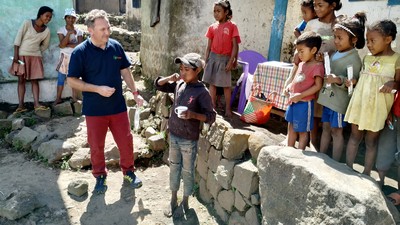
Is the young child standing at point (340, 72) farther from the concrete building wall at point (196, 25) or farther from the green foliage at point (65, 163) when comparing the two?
the green foliage at point (65, 163)

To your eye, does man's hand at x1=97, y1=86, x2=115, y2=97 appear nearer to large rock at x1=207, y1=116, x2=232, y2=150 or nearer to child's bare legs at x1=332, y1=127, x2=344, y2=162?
large rock at x1=207, y1=116, x2=232, y2=150

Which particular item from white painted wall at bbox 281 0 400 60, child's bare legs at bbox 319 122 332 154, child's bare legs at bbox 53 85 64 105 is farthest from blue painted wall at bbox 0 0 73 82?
child's bare legs at bbox 319 122 332 154

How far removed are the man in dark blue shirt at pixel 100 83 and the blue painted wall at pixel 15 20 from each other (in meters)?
3.17

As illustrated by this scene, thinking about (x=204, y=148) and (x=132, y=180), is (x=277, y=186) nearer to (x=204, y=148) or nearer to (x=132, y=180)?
(x=204, y=148)

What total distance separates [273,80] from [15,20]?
487 cm

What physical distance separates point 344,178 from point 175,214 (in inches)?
75.7

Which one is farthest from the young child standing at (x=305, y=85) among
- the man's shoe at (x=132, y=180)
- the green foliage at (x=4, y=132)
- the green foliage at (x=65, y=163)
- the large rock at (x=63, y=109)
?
the green foliage at (x=4, y=132)

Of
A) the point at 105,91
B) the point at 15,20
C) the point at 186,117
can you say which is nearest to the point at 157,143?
the point at 105,91

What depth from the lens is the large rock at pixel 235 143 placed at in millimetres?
3457

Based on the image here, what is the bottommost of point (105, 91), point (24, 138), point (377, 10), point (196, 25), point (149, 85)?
point (24, 138)

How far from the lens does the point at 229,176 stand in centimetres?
352

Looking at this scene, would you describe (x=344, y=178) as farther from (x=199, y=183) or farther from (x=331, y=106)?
(x=199, y=183)

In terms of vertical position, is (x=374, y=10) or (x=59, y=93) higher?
(x=374, y=10)

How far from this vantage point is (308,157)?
8.72 feet
